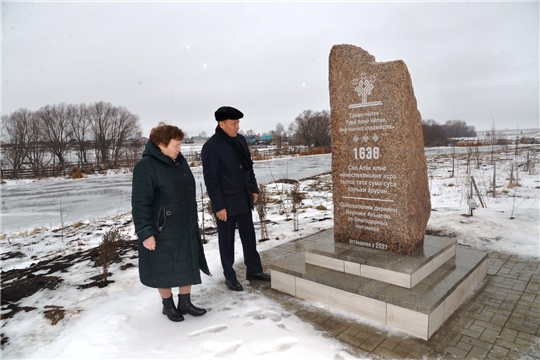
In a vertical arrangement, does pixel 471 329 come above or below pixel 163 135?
below

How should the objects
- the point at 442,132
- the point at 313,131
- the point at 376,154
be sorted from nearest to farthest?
the point at 376,154 → the point at 313,131 → the point at 442,132

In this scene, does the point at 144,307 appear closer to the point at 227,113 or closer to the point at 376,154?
the point at 227,113

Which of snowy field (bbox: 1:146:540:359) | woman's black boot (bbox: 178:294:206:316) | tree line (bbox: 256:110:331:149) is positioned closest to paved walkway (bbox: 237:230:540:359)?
snowy field (bbox: 1:146:540:359)

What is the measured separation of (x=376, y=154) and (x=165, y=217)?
2457 millimetres

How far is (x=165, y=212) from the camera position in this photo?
10.4ft

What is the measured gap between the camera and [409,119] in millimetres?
3836

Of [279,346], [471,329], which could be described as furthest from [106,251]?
[471,329]

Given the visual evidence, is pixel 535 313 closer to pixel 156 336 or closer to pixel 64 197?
pixel 156 336

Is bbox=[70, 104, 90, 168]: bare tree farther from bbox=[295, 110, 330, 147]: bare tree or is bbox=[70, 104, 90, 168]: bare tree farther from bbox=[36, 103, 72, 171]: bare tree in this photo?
bbox=[295, 110, 330, 147]: bare tree

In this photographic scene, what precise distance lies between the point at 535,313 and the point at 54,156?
39703 mm

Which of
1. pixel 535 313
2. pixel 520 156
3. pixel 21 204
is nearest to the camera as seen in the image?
pixel 535 313

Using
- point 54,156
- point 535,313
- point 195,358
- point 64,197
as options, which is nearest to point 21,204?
point 64,197

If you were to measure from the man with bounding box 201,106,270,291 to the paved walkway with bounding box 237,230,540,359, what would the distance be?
771 mm

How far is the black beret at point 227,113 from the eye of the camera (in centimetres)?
411
